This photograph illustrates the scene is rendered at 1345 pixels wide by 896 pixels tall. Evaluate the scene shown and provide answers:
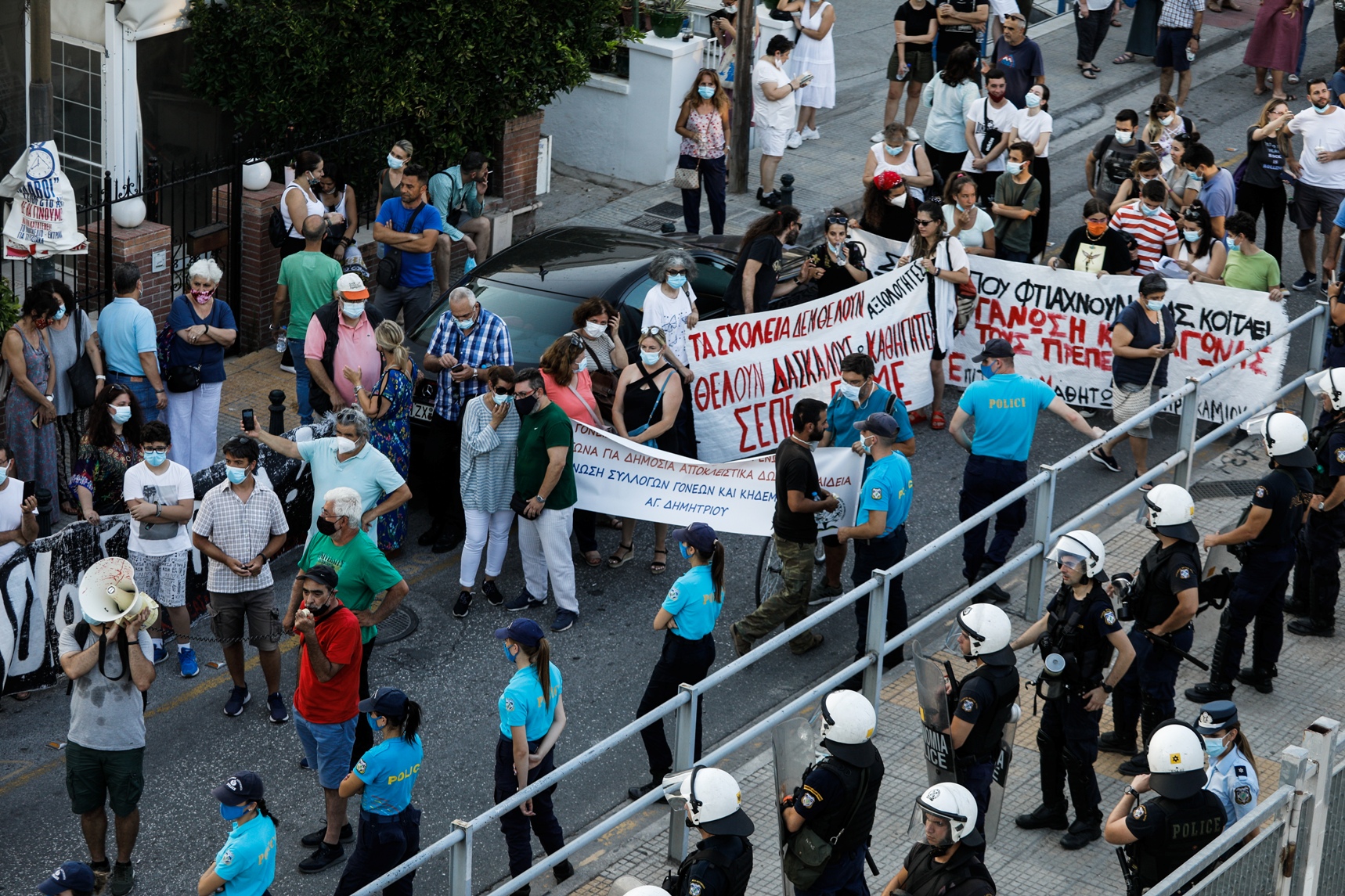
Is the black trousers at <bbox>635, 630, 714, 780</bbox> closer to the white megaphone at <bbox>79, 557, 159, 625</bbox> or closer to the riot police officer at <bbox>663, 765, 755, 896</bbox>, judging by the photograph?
the riot police officer at <bbox>663, 765, 755, 896</bbox>

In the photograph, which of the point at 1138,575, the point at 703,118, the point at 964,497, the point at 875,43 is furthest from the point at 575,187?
the point at 1138,575

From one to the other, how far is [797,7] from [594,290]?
7312 mm

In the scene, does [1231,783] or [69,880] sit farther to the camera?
[1231,783]

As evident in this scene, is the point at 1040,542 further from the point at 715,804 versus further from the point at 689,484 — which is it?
the point at 715,804

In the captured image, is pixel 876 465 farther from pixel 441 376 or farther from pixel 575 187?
pixel 575 187

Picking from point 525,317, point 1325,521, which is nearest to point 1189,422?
point 1325,521

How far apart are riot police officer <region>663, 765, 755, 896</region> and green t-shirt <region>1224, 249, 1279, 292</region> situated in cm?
837

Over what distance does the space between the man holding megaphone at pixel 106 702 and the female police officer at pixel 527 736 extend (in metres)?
1.77

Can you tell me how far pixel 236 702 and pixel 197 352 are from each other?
3.07m

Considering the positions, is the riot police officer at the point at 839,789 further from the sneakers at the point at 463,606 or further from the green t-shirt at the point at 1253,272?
the green t-shirt at the point at 1253,272

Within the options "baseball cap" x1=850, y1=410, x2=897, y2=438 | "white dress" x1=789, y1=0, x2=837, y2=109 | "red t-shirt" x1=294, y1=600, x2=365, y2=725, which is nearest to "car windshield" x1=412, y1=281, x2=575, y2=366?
"baseball cap" x1=850, y1=410, x2=897, y2=438

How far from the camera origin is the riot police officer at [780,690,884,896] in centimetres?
764

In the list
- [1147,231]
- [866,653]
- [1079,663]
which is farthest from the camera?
[1147,231]

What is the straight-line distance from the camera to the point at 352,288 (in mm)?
11898
